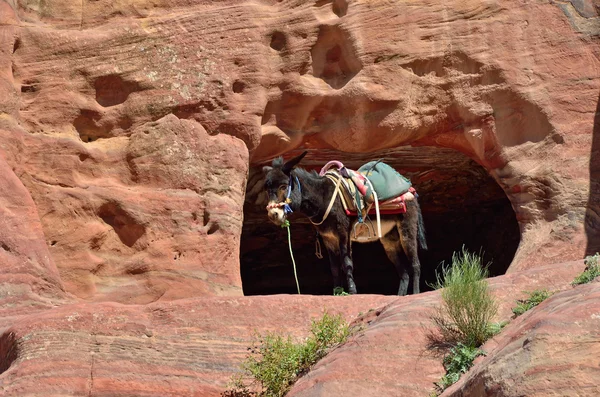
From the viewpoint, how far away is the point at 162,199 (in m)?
14.9

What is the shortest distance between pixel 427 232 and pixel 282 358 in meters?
10.8

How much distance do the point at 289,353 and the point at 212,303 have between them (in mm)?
1387

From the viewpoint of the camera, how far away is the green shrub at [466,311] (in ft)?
31.8

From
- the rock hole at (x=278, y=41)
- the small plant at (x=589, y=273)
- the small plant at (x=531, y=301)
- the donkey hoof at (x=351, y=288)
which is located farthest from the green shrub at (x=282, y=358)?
the rock hole at (x=278, y=41)

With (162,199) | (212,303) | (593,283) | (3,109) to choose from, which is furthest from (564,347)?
(3,109)

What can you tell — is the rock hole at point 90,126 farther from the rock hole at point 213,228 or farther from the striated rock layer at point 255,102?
the rock hole at point 213,228

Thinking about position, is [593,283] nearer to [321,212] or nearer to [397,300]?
[397,300]

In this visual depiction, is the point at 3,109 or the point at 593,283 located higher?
the point at 593,283

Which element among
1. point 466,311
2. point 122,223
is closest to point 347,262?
point 122,223

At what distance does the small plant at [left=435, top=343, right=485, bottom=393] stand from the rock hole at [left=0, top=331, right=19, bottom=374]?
4292mm

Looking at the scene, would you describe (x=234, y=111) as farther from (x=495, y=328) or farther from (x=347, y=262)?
(x=495, y=328)

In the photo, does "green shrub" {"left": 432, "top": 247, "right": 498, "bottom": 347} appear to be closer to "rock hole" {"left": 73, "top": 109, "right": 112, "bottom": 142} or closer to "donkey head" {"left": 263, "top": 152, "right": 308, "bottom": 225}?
"donkey head" {"left": 263, "top": 152, "right": 308, "bottom": 225}

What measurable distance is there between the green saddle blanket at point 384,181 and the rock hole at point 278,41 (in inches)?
93.2

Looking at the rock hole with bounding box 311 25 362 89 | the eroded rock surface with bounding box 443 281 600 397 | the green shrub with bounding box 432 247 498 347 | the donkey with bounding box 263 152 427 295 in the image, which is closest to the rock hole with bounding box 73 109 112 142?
the donkey with bounding box 263 152 427 295
